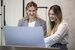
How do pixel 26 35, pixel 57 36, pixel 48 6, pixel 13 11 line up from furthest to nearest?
pixel 13 11 < pixel 48 6 < pixel 57 36 < pixel 26 35

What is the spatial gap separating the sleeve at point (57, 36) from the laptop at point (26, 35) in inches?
13.4

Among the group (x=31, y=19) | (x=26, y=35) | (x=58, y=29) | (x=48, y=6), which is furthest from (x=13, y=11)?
(x=26, y=35)

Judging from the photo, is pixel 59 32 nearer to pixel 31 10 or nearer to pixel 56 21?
pixel 56 21

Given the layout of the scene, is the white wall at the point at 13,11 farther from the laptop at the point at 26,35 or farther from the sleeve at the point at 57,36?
the laptop at the point at 26,35

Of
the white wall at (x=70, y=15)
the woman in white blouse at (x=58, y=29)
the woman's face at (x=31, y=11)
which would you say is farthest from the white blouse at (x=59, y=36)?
the white wall at (x=70, y=15)

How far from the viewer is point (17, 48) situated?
97cm

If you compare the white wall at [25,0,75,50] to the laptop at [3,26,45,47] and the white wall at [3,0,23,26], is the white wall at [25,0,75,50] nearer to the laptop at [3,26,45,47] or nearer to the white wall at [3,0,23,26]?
the white wall at [3,0,23,26]

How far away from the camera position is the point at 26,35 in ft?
4.10

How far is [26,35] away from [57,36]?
0.53 m

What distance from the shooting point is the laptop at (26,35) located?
123cm

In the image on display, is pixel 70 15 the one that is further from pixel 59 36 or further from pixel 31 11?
pixel 59 36

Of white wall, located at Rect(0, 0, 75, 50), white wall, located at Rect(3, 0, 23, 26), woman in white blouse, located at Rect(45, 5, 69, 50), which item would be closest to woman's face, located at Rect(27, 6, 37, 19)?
woman in white blouse, located at Rect(45, 5, 69, 50)

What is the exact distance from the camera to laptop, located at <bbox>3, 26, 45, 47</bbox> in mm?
1228

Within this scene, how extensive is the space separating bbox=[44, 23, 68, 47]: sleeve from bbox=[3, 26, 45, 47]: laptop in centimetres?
34
